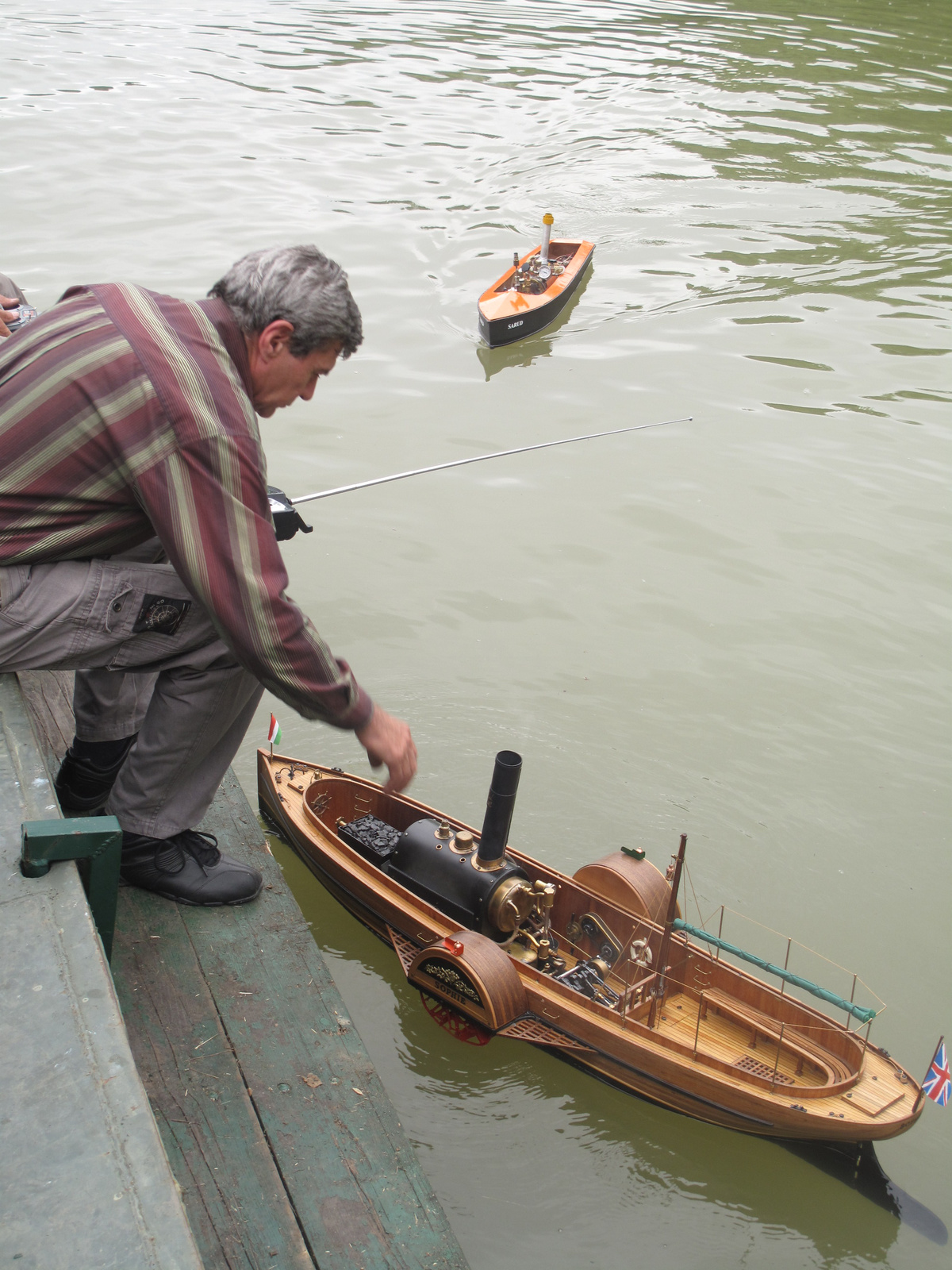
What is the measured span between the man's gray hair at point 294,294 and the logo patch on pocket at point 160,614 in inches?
27.8

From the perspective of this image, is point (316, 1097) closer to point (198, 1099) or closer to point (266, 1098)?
point (266, 1098)

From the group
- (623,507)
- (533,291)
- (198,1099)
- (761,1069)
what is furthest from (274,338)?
(533,291)

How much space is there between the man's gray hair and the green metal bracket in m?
1.22

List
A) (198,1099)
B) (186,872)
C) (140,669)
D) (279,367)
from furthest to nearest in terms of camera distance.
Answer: (186,872) → (140,669) → (279,367) → (198,1099)

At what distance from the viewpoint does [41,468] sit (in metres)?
2.54

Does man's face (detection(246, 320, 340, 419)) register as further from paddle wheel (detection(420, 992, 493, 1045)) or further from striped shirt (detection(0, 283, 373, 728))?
paddle wheel (detection(420, 992, 493, 1045))

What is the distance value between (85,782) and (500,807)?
142cm

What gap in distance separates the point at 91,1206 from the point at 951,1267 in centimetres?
321

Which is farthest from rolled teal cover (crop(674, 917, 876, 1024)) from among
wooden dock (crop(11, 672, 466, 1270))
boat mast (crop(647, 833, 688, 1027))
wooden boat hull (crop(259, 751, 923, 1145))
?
wooden dock (crop(11, 672, 466, 1270))

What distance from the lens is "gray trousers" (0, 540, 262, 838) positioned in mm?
2777

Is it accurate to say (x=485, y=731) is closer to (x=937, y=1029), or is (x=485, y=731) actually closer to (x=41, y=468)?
(x=937, y=1029)

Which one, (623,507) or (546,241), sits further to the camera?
(546,241)

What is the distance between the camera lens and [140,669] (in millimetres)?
3000

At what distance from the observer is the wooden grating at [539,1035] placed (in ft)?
12.8
